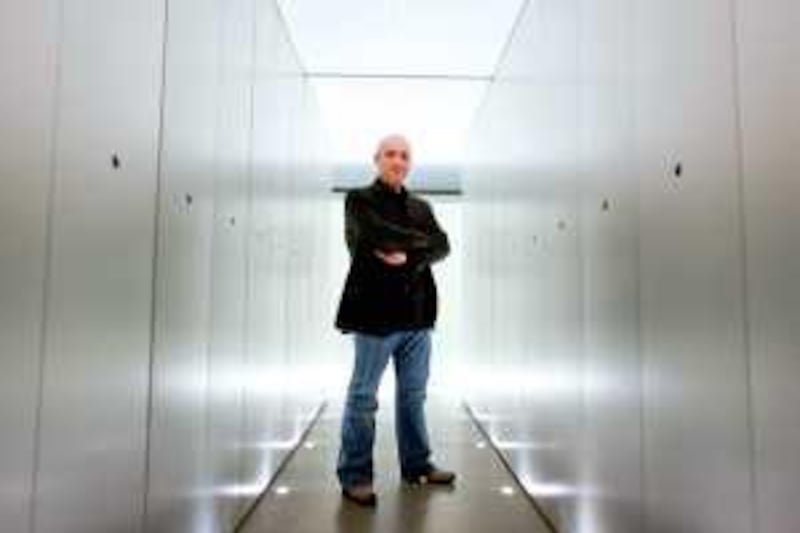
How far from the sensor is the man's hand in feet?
12.5

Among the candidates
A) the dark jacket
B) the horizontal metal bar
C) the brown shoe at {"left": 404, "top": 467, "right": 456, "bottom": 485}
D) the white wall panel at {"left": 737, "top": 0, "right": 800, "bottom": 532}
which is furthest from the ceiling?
the white wall panel at {"left": 737, "top": 0, "right": 800, "bottom": 532}

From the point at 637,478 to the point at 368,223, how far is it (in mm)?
1999

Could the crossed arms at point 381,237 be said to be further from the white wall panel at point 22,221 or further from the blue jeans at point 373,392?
the white wall panel at point 22,221

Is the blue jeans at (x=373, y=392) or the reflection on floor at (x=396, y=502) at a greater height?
the blue jeans at (x=373, y=392)

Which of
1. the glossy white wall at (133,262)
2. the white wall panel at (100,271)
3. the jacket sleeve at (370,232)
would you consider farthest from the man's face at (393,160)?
the white wall panel at (100,271)

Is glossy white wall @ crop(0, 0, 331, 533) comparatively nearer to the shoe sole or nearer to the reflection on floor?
the reflection on floor

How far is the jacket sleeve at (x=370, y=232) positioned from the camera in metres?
3.80

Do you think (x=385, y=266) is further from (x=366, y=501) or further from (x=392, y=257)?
(x=366, y=501)

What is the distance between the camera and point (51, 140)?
140 centimetres

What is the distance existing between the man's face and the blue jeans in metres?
0.78

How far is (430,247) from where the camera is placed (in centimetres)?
393

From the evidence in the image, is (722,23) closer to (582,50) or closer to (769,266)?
(769,266)

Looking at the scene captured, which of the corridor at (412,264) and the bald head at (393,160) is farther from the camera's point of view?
the bald head at (393,160)

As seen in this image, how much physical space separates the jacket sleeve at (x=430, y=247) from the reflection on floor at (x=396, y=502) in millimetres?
1132
